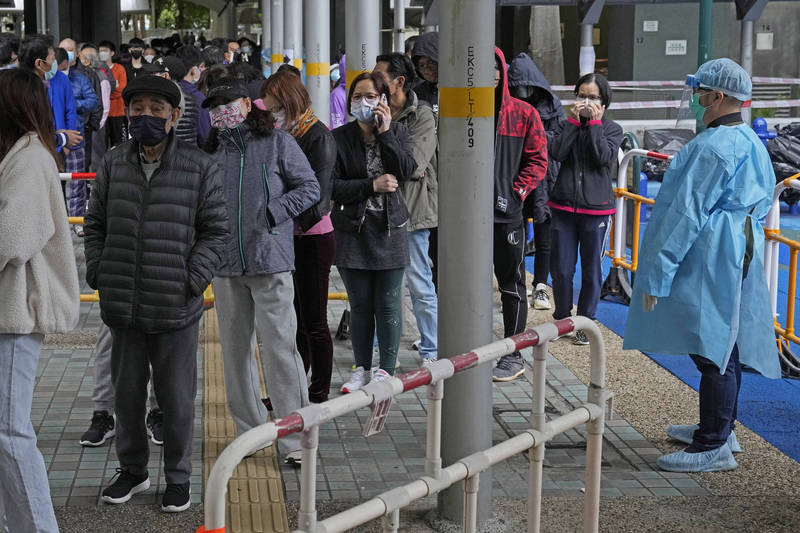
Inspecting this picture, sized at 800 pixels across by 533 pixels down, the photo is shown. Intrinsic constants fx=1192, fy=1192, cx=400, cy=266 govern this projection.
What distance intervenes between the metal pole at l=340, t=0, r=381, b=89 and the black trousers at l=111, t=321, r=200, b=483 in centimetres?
415

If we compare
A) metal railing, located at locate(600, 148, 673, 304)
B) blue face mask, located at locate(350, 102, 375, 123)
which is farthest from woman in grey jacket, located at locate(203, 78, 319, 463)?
metal railing, located at locate(600, 148, 673, 304)

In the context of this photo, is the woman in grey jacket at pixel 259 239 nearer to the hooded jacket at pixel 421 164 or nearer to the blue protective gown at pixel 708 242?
the hooded jacket at pixel 421 164

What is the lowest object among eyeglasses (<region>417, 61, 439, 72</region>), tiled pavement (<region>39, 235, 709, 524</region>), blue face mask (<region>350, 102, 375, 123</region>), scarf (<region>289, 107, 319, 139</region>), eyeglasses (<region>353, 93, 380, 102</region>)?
tiled pavement (<region>39, 235, 709, 524</region>)

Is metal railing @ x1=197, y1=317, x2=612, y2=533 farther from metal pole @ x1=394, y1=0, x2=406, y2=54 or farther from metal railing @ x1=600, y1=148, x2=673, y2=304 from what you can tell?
metal pole @ x1=394, y1=0, x2=406, y2=54

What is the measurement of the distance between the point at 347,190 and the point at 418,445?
1522 millimetres

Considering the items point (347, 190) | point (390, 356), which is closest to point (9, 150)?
point (347, 190)

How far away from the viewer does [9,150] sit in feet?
14.6

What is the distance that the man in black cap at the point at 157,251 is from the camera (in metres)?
5.06

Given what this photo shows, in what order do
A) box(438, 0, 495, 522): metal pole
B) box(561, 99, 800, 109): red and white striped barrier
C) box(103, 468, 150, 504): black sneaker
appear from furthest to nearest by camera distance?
box(561, 99, 800, 109): red and white striped barrier, box(103, 468, 150, 504): black sneaker, box(438, 0, 495, 522): metal pole

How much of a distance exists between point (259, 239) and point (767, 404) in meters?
3.50

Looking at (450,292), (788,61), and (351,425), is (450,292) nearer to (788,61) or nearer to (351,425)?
(351,425)

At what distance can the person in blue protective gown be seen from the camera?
5.79 meters

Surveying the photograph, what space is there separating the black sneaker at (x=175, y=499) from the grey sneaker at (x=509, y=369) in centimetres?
276

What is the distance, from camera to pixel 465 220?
4984mm
